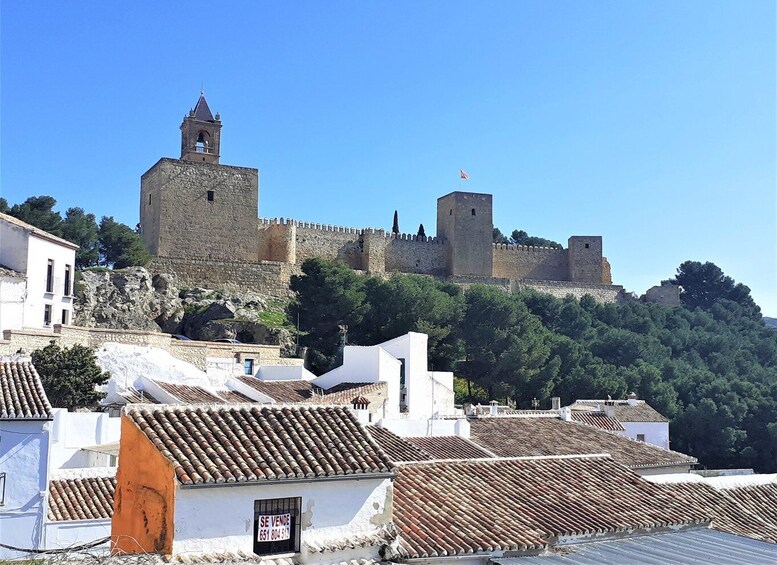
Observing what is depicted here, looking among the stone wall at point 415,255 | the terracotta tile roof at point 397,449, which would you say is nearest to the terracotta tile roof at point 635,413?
the terracotta tile roof at point 397,449

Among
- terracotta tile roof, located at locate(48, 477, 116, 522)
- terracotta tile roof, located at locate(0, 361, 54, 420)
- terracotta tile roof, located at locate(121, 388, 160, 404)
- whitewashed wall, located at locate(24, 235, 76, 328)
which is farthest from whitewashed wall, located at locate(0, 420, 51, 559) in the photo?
whitewashed wall, located at locate(24, 235, 76, 328)

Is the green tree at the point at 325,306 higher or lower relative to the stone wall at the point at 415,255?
lower

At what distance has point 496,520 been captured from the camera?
888 cm

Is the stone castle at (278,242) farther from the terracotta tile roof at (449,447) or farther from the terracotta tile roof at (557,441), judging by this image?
the terracotta tile roof at (449,447)

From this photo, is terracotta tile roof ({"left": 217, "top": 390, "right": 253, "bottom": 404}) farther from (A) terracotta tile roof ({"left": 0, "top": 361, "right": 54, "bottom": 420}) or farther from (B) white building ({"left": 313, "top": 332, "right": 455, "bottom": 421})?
(A) terracotta tile roof ({"left": 0, "top": 361, "right": 54, "bottom": 420})

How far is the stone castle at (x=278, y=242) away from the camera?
152 ft

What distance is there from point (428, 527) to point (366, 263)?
4616cm

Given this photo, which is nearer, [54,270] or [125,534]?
[125,534]

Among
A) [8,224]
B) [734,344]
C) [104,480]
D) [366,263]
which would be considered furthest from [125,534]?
[734,344]

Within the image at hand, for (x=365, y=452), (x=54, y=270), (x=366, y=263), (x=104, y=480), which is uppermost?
(x=366, y=263)

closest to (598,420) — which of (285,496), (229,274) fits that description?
(285,496)

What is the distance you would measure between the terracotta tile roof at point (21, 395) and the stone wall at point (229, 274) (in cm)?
3045

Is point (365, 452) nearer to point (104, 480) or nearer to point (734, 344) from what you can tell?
point (104, 480)

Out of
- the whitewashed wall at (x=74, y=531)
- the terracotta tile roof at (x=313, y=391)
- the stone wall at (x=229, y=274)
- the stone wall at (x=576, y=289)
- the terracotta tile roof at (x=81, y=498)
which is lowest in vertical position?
the whitewashed wall at (x=74, y=531)
